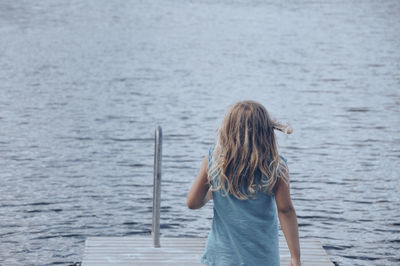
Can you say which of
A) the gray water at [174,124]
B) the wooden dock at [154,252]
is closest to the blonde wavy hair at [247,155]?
the wooden dock at [154,252]

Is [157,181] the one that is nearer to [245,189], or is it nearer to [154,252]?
[154,252]

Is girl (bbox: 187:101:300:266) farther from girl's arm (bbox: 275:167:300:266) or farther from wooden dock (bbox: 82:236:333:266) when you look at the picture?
wooden dock (bbox: 82:236:333:266)

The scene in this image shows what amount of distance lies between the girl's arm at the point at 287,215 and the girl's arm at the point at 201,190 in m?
0.35

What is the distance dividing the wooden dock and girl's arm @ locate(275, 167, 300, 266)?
7.45 ft

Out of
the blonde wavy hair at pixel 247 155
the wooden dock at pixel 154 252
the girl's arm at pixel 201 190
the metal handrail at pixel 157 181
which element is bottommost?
the wooden dock at pixel 154 252

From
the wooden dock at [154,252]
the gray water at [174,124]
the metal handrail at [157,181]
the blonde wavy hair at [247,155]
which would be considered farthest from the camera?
the gray water at [174,124]

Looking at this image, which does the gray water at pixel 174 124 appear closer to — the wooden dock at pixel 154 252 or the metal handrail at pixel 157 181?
the wooden dock at pixel 154 252

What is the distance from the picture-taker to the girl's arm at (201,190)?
407 centimetres

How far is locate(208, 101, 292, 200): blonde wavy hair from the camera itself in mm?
3998

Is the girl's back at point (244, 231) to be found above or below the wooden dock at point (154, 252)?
above

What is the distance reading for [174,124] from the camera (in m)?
15.5

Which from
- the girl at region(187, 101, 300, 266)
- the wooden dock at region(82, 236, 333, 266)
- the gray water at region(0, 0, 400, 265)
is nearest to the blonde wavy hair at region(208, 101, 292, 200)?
the girl at region(187, 101, 300, 266)

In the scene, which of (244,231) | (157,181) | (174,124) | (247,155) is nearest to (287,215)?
(244,231)

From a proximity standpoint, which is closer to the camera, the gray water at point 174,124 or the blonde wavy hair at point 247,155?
the blonde wavy hair at point 247,155
